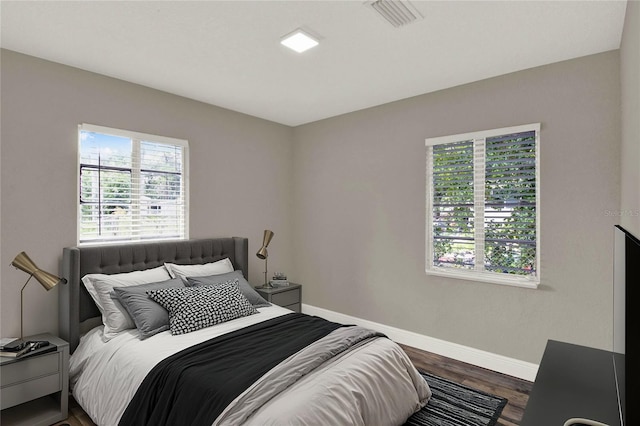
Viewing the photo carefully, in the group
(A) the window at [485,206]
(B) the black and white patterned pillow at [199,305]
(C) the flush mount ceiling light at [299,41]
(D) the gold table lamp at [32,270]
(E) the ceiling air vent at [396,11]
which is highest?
(E) the ceiling air vent at [396,11]

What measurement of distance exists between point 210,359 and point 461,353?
2464mm

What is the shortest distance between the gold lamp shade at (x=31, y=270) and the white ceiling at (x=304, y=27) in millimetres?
1532

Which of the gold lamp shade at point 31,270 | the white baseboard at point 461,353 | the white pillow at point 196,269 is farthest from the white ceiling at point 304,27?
the white baseboard at point 461,353

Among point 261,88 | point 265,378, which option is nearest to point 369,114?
point 261,88

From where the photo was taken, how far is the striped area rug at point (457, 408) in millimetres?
2410

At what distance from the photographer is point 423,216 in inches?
144

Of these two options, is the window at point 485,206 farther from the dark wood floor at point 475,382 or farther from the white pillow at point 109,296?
the white pillow at point 109,296

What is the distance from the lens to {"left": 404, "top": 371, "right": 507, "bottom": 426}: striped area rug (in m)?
2.41

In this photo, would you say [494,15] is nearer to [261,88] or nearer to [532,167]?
[532,167]

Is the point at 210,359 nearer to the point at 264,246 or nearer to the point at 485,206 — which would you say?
the point at 264,246

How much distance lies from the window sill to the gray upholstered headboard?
7.66 feet

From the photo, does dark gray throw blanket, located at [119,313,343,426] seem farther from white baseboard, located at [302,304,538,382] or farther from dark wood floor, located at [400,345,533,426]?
white baseboard, located at [302,304,538,382]

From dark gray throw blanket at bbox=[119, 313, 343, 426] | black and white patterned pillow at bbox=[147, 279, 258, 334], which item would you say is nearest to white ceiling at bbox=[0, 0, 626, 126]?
black and white patterned pillow at bbox=[147, 279, 258, 334]

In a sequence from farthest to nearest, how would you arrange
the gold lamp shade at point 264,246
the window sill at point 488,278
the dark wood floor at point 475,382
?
the gold lamp shade at point 264,246 < the window sill at point 488,278 < the dark wood floor at point 475,382
